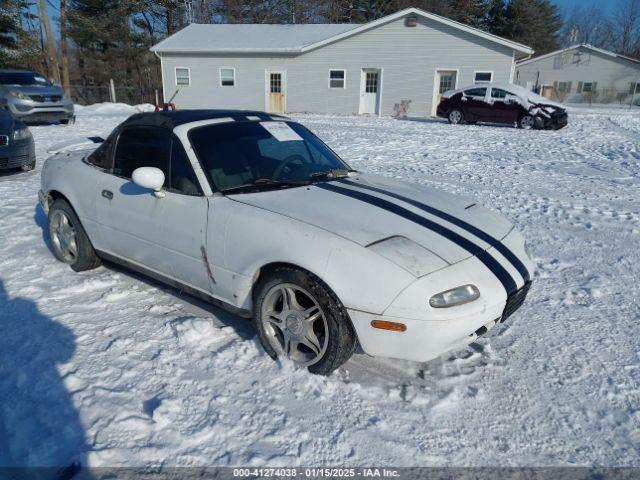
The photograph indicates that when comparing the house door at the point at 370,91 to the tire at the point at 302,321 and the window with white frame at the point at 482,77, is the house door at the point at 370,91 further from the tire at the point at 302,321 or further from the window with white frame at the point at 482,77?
the tire at the point at 302,321

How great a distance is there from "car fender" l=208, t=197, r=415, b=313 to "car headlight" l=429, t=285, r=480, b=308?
17 centimetres

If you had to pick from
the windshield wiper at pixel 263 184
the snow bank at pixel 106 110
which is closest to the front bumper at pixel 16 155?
the windshield wiper at pixel 263 184

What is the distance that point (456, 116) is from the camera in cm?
1842

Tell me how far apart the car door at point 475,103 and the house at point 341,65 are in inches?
205

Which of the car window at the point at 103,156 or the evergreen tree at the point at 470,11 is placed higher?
the evergreen tree at the point at 470,11

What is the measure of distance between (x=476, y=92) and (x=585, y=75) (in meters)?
27.6

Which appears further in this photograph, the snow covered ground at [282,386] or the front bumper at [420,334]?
the front bumper at [420,334]

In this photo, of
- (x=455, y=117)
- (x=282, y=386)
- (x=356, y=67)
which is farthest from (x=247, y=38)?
(x=282, y=386)

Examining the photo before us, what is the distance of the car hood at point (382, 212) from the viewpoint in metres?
2.68

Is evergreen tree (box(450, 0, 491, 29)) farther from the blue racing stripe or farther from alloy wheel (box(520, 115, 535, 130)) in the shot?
the blue racing stripe

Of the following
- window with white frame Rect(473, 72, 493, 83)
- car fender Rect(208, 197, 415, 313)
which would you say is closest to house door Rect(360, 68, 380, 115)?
window with white frame Rect(473, 72, 493, 83)

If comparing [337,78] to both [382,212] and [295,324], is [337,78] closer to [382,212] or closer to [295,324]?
[382,212]

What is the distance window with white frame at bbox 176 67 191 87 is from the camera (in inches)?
974

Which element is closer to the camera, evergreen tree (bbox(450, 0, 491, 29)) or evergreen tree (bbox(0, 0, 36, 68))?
evergreen tree (bbox(0, 0, 36, 68))
